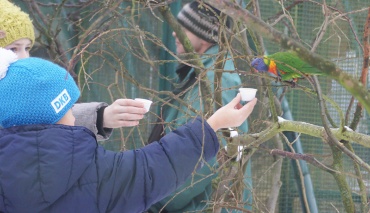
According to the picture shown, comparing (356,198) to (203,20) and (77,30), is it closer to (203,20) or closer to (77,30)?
(203,20)

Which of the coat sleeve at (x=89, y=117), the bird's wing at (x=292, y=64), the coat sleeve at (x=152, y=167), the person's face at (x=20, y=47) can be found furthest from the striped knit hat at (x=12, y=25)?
the bird's wing at (x=292, y=64)

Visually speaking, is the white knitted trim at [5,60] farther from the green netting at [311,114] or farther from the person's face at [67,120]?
the green netting at [311,114]

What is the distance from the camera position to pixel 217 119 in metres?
1.87

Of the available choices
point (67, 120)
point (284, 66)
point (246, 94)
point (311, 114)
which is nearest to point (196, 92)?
point (284, 66)

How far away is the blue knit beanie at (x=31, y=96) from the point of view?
1709mm

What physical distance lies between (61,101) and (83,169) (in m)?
0.20

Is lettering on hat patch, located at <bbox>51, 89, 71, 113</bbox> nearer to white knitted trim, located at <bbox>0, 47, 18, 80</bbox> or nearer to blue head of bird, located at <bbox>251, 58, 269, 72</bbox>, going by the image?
Result: white knitted trim, located at <bbox>0, 47, 18, 80</bbox>

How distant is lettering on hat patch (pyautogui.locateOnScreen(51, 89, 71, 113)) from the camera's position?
1.72 m

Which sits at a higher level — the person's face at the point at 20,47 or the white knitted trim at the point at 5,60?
the white knitted trim at the point at 5,60

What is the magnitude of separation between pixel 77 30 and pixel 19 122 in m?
2.14

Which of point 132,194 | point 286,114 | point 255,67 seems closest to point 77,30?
point 286,114

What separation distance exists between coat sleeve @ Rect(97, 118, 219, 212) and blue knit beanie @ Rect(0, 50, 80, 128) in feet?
0.59

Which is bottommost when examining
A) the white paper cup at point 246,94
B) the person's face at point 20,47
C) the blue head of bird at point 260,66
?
the white paper cup at point 246,94

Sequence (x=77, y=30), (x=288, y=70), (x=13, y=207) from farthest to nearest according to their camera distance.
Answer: (x=77, y=30)
(x=288, y=70)
(x=13, y=207)
